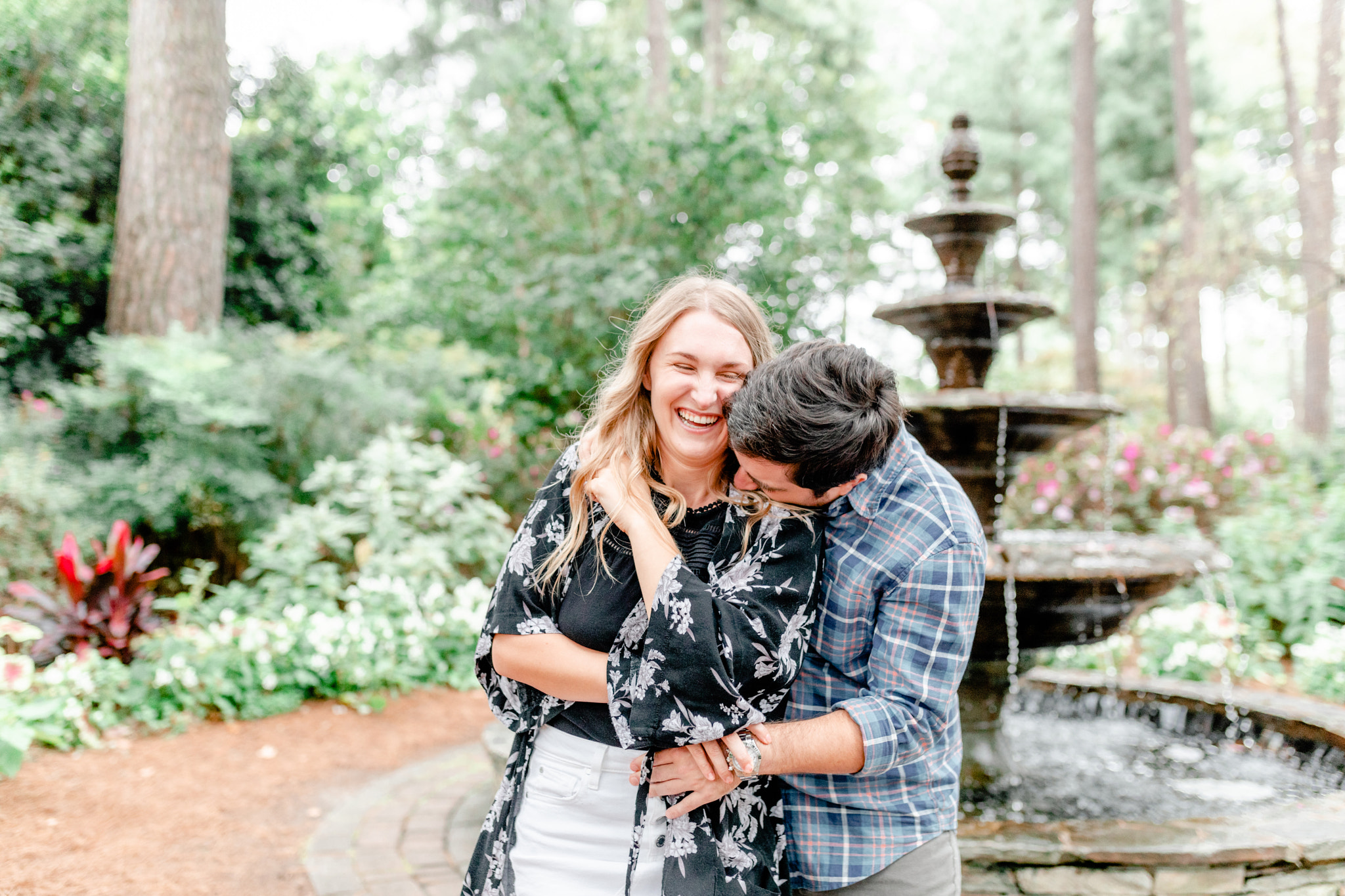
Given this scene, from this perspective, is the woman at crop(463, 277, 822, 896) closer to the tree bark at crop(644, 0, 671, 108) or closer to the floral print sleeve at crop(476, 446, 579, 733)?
the floral print sleeve at crop(476, 446, 579, 733)

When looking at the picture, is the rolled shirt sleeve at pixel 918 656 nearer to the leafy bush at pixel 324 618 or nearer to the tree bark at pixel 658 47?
the leafy bush at pixel 324 618

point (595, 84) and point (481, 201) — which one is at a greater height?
point (595, 84)

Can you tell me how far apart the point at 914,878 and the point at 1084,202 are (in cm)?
1268

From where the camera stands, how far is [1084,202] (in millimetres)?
12305

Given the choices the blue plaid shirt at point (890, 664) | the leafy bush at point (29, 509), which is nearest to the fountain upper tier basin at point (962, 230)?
the blue plaid shirt at point (890, 664)

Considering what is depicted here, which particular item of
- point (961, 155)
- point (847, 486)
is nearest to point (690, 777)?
point (847, 486)

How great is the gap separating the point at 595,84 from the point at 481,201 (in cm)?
137

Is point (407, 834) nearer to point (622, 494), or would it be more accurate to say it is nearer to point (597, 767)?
point (597, 767)

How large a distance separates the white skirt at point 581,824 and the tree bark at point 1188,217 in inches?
546

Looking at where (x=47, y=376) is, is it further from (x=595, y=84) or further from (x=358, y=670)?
(x=595, y=84)

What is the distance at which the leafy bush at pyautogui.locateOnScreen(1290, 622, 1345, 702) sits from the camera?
186 inches

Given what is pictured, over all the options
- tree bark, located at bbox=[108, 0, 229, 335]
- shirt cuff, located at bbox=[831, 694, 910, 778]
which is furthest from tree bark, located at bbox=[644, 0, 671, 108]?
shirt cuff, located at bbox=[831, 694, 910, 778]

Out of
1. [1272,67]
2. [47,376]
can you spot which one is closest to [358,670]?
[47,376]

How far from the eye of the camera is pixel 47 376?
7078mm
